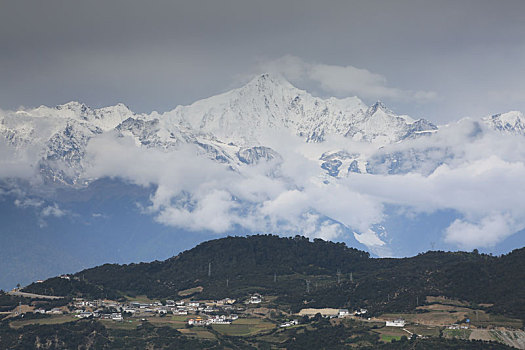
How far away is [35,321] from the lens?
652ft

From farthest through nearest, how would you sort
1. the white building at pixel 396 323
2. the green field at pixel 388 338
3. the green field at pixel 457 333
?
the white building at pixel 396 323 < the green field at pixel 388 338 < the green field at pixel 457 333

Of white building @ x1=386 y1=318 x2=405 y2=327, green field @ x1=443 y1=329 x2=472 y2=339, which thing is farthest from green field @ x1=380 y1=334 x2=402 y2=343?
white building @ x1=386 y1=318 x2=405 y2=327

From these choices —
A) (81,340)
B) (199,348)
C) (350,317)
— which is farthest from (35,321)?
(350,317)

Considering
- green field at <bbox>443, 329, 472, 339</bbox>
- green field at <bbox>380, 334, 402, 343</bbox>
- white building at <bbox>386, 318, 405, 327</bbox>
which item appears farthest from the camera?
white building at <bbox>386, 318, 405, 327</bbox>

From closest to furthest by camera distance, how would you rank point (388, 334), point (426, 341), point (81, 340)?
point (426, 341) < point (388, 334) < point (81, 340)

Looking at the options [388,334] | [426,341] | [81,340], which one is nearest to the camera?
[426,341]

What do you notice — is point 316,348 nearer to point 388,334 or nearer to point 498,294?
point 388,334

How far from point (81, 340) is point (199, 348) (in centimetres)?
2650

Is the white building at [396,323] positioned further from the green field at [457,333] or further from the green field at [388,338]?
the green field at [457,333]

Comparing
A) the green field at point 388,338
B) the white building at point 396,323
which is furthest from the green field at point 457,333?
the white building at point 396,323

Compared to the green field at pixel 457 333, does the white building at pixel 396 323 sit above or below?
above

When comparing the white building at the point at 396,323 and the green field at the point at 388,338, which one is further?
the white building at the point at 396,323

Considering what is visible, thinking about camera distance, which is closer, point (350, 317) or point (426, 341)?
point (426, 341)

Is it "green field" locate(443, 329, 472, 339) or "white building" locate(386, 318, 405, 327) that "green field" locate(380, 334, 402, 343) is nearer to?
"green field" locate(443, 329, 472, 339)
